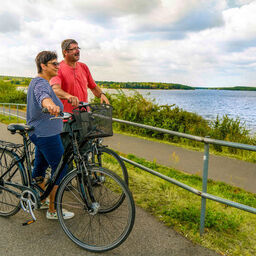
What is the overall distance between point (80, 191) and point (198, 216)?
154 centimetres

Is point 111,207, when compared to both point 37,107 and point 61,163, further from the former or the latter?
point 37,107

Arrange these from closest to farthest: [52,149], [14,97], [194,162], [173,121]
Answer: [52,149] < [194,162] < [173,121] < [14,97]

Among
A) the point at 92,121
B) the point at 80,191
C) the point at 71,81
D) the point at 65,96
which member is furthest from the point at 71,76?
the point at 80,191

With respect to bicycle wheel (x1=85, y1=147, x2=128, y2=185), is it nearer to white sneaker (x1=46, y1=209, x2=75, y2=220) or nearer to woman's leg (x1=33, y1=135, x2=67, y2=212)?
woman's leg (x1=33, y1=135, x2=67, y2=212)

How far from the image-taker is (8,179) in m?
3.36

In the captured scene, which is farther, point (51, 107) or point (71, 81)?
point (71, 81)

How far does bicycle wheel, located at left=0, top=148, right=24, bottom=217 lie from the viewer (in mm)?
3211

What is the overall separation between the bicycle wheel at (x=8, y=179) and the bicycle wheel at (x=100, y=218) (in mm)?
627

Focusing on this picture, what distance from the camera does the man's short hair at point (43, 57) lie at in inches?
112

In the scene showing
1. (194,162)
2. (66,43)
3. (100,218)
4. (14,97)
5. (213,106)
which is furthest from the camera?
(213,106)

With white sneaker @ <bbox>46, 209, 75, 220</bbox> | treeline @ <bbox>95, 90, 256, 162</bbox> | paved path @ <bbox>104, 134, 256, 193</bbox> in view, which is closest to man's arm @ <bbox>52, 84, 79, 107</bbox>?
white sneaker @ <bbox>46, 209, 75, 220</bbox>

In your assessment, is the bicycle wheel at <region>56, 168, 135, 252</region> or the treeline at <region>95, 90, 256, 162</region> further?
the treeline at <region>95, 90, 256, 162</region>

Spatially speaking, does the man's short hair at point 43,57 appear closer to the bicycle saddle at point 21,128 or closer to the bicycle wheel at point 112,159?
the bicycle saddle at point 21,128

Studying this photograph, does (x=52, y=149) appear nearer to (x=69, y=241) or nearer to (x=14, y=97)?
(x=69, y=241)
